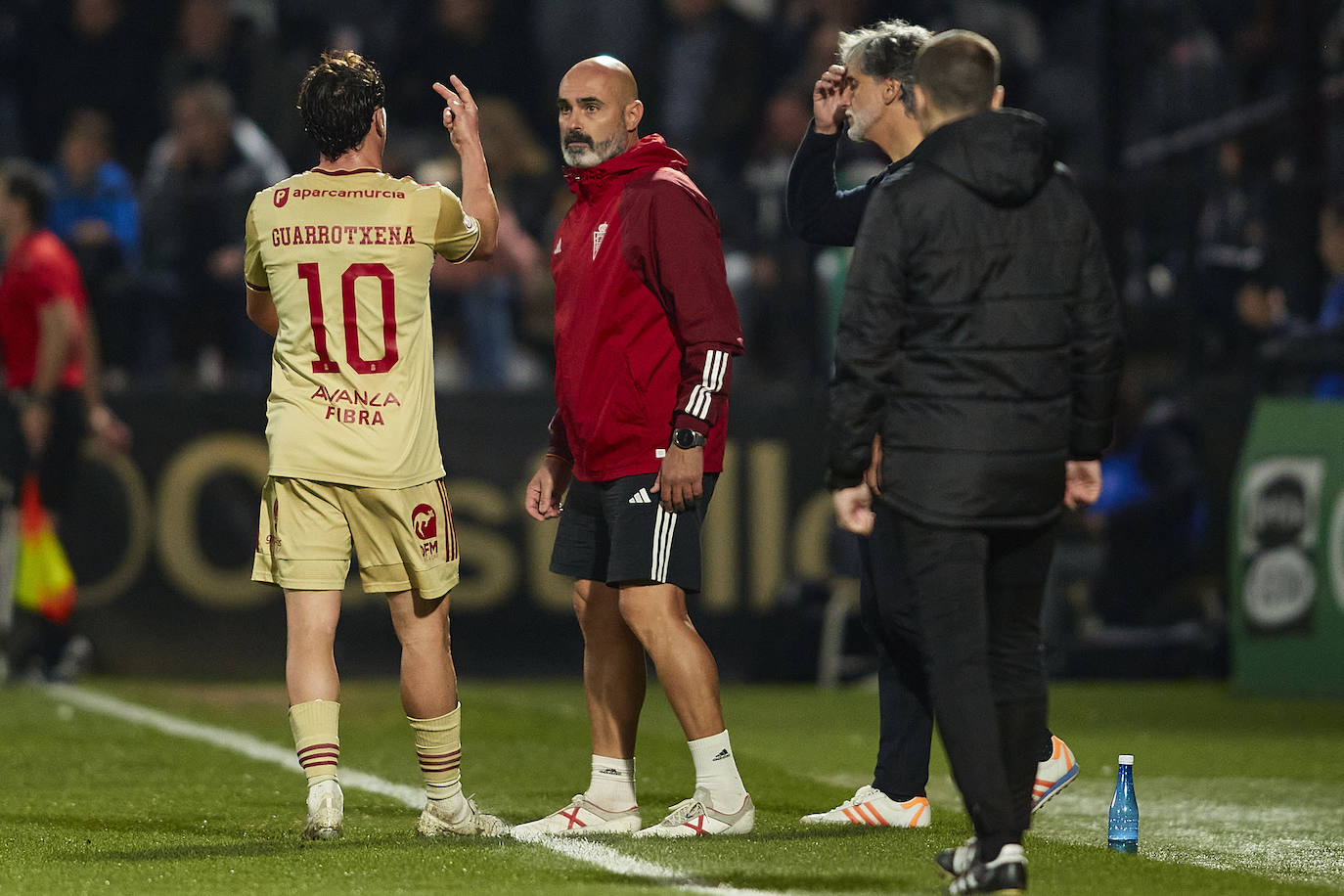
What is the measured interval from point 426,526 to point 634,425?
0.63 m

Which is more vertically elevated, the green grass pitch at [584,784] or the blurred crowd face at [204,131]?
the blurred crowd face at [204,131]

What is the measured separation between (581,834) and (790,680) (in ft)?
20.6

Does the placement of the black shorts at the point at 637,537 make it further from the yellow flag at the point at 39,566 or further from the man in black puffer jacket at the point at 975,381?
the yellow flag at the point at 39,566

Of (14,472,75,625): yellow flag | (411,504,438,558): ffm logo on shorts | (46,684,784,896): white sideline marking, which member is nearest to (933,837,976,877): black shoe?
(46,684,784,896): white sideline marking

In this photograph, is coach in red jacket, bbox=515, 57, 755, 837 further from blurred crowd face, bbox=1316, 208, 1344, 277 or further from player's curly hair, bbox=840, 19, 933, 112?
blurred crowd face, bbox=1316, 208, 1344, 277

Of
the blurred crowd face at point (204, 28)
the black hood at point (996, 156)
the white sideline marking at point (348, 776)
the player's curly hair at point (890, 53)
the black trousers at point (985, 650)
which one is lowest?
the white sideline marking at point (348, 776)

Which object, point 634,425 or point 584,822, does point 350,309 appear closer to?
point 634,425

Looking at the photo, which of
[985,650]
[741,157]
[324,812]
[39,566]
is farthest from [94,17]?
[985,650]

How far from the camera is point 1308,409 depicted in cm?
1116

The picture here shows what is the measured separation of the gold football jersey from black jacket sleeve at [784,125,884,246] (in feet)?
3.52

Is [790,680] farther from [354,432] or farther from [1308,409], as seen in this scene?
[354,432]

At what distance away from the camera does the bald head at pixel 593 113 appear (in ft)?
19.2

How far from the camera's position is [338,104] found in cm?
559

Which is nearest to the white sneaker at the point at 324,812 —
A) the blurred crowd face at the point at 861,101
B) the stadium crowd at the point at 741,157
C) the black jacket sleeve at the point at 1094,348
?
the black jacket sleeve at the point at 1094,348
